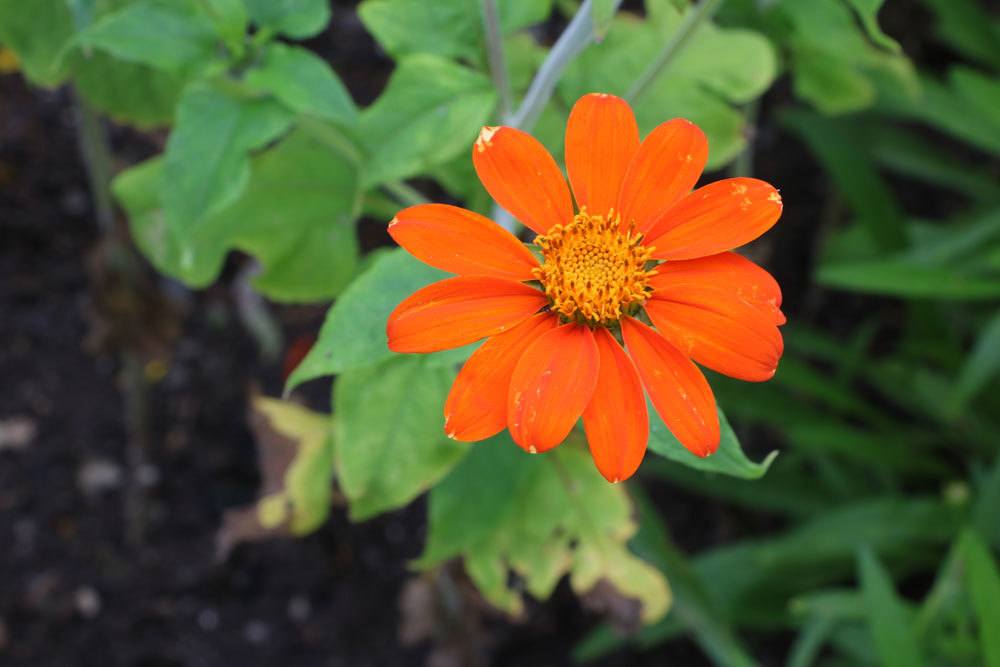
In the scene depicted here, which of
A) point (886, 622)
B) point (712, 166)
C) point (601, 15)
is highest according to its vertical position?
point (601, 15)

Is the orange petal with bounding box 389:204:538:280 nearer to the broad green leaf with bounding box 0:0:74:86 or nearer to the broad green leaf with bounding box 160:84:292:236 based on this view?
the broad green leaf with bounding box 160:84:292:236

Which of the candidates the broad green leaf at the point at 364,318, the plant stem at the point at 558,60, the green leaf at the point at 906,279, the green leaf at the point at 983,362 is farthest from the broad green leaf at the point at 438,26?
the green leaf at the point at 983,362

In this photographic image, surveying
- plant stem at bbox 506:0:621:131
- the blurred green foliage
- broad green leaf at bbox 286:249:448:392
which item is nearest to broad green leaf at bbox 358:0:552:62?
the blurred green foliage

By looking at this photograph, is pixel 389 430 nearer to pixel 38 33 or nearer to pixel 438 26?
pixel 438 26

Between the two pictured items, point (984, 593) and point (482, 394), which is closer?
point (482, 394)

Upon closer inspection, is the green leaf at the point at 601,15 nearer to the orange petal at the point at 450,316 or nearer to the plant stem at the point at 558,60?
the plant stem at the point at 558,60

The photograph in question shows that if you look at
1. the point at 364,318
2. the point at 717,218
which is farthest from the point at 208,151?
the point at 717,218
